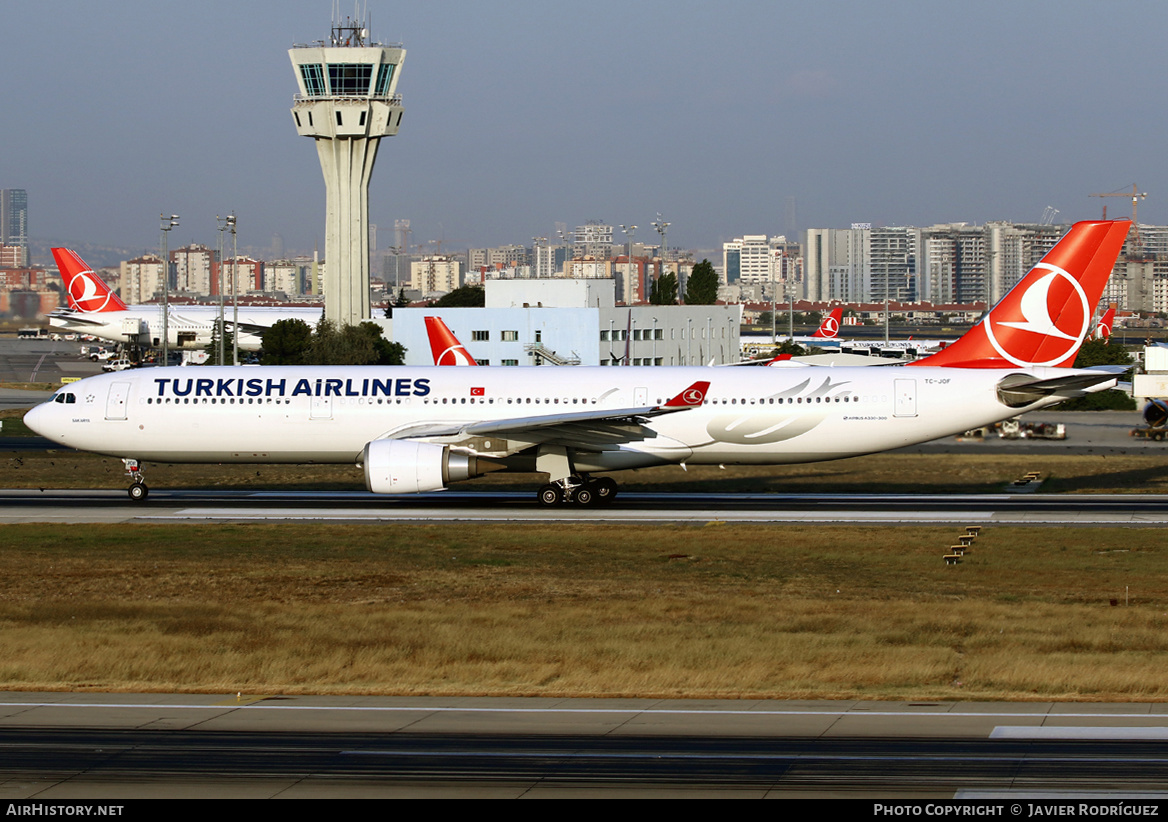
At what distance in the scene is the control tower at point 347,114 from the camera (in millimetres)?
106562

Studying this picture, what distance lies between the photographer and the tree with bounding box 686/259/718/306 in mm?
122562

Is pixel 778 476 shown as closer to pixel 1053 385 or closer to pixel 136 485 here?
pixel 1053 385

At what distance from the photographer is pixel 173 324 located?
12862cm

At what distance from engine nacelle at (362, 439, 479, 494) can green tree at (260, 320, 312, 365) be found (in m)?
63.9

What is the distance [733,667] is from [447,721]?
503cm

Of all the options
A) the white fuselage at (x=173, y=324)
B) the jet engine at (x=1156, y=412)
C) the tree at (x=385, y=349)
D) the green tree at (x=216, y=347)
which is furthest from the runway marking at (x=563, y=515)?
the white fuselage at (x=173, y=324)

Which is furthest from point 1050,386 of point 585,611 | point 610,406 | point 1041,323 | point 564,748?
point 564,748

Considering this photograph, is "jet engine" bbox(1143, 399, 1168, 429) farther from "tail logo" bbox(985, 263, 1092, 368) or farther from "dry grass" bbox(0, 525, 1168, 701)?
"dry grass" bbox(0, 525, 1168, 701)

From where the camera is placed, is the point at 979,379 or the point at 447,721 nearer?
the point at 447,721

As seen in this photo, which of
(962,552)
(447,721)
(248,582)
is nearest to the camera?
(447,721)

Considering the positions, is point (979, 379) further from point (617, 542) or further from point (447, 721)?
point (447, 721)

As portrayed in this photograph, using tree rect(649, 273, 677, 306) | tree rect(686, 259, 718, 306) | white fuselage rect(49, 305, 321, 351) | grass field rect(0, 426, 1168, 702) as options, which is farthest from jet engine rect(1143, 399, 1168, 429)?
white fuselage rect(49, 305, 321, 351)

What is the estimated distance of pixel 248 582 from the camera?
26500 mm
